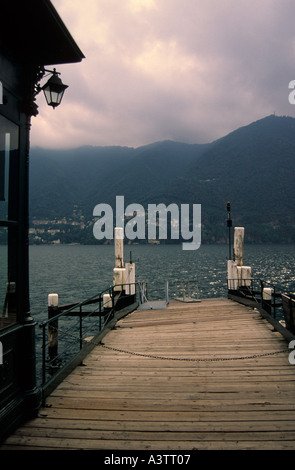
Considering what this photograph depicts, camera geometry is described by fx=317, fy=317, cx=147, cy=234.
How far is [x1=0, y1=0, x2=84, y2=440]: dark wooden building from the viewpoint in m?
3.94

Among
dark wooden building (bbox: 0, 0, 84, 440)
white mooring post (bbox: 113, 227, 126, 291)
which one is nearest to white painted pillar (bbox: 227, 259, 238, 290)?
white mooring post (bbox: 113, 227, 126, 291)

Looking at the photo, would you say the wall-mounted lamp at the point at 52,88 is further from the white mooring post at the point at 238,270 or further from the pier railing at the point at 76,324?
the white mooring post at the point at 238,270

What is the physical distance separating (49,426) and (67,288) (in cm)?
4090

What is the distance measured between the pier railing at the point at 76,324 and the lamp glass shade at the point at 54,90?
332 centimetres

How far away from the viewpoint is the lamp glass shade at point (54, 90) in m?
4.69

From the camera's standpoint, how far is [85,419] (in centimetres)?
422

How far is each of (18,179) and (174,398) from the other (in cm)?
394

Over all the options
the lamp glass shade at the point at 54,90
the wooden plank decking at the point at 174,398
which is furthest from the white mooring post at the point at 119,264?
the lamp glass shade at the point at 54,90

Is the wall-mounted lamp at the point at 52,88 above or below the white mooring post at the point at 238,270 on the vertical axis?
above

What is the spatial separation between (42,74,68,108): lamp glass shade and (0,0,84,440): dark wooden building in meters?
0.21

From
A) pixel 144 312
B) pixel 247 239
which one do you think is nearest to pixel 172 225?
pixel 247 239

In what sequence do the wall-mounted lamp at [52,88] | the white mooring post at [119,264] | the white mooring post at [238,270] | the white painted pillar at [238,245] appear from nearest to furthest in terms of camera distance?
the wall-mounted lamp at [52,88] → the white mooring post at [119,264] → the white mooring post at [238,270] → the white painted pillar at [238,245]

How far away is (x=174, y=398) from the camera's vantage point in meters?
4.85
